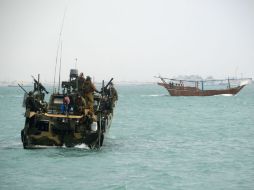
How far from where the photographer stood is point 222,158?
21250mm

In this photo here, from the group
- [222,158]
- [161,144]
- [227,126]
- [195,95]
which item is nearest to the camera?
[222,158]

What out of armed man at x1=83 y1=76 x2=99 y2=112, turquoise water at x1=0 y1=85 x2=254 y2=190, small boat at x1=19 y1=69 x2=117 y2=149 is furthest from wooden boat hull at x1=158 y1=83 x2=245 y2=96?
small boat at x1=19 y1=69 x2=117 y2=149

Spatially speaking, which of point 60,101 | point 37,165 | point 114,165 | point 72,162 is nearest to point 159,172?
point 114,165

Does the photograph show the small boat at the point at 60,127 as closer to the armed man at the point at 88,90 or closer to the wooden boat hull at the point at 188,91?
the armed man at the point at 88,90

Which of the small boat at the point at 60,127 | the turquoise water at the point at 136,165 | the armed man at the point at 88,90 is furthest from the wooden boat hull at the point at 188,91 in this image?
the small boat at the point at 60,127

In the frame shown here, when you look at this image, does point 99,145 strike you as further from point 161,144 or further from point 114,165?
point 161,144

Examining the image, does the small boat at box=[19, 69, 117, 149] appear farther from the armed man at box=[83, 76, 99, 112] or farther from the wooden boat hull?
the wooden boat hull

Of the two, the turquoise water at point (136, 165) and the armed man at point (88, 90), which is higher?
the armed man at point (88, 90)

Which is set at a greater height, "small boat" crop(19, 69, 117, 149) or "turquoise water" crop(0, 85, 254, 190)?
"small boat" crop(19, 69, 117, 149)

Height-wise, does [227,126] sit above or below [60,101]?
below

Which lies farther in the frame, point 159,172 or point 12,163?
point 12,163

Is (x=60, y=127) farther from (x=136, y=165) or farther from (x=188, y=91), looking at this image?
(x=188, y=91)

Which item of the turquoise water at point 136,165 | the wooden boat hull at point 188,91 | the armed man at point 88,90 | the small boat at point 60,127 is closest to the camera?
the turquoise water at point 136,165

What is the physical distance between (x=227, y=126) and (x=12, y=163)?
2143 cm
